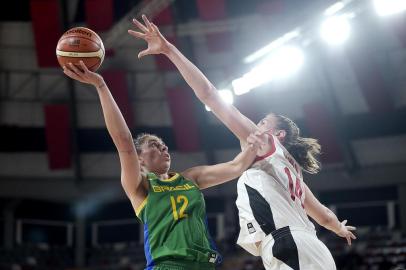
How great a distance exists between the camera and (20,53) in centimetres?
1916

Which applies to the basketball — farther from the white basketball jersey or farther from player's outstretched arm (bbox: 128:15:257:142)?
the white basketball jersey

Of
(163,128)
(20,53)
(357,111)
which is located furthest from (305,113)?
(20,53)

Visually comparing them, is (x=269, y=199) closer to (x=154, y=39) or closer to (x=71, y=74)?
(x=154, y=39)

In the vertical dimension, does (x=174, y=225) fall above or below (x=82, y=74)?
below

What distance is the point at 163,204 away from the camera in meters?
4.41

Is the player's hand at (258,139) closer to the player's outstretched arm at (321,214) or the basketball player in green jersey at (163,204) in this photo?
the basketball player in green jersey at (163,204)

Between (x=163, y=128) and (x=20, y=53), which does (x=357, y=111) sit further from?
(x=20, y=53)

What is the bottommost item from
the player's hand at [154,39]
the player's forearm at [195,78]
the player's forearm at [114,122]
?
the player's forearm at [114,122]

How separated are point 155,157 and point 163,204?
501 millimetres

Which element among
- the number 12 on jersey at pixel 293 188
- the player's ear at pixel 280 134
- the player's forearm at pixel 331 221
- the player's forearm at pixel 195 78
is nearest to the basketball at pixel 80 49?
the player's forearm at pixel 195 78

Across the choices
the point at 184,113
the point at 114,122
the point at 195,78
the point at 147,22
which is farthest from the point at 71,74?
the point at 184,113

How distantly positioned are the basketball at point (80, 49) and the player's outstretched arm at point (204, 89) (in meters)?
0.36

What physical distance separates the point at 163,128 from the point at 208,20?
3.90 metres

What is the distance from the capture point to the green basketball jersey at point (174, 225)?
427cm
